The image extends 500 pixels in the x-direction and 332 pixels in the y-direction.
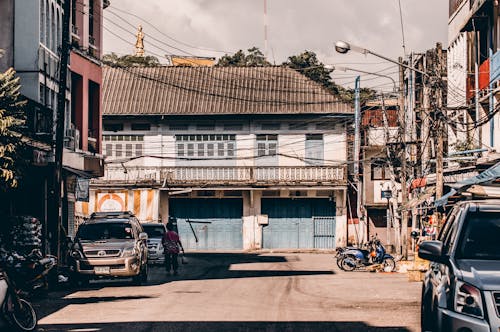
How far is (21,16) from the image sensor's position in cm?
3278

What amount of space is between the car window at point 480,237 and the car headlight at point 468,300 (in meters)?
1.04

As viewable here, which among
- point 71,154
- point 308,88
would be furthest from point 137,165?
point 71,154

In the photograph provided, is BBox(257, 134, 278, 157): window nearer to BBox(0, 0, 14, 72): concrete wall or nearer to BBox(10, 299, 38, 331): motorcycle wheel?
BBox(0, 0, 14, 72): concrete wall

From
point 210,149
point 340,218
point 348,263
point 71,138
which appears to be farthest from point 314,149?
point 71,138

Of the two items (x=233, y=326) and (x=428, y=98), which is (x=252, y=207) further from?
(x=233, y=326)

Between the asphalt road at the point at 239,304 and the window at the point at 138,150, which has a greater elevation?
the window at the point at 138,150

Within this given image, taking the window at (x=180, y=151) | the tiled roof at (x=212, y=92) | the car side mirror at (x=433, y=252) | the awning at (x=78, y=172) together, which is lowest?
the car side mirror at (x=433, y=252)

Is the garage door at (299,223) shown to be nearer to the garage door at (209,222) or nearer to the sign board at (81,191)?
the garage door at (209,222)

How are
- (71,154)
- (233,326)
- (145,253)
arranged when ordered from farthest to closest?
(71,154), (145,253), (233,326)

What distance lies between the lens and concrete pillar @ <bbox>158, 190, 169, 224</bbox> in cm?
6222

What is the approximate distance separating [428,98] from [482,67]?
246 cm

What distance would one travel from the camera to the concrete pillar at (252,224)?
2453 inches

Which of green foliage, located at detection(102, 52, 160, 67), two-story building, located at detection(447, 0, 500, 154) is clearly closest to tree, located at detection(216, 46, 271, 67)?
green foliage, located at detection(102, 52, 160, 67)

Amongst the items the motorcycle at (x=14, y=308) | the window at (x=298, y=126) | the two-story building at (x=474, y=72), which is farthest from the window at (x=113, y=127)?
the motorcycle at (x=14, y=308)
